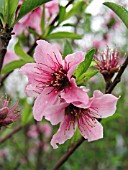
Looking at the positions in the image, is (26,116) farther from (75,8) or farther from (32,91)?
(32,91)

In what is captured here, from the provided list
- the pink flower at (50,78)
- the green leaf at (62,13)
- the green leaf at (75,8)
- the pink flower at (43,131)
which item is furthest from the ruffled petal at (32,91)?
the pink flower at (43,131)

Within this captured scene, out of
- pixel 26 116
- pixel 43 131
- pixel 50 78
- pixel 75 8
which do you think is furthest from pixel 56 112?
pixel 43 131

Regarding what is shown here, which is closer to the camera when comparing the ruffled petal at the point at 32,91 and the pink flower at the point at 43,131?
the ruffled petal at the point at 32,91

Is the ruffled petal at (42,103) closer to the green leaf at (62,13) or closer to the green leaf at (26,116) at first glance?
the green leaf at (62,13)

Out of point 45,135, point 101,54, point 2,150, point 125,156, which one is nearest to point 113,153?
point 125,156

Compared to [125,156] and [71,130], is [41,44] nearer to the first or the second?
[71,130]

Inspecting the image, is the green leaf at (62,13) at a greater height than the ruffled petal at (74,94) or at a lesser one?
greater

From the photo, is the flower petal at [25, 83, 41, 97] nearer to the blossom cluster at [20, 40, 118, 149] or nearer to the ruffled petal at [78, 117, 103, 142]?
the blossom cluster at [20, 40, 118, 149]
